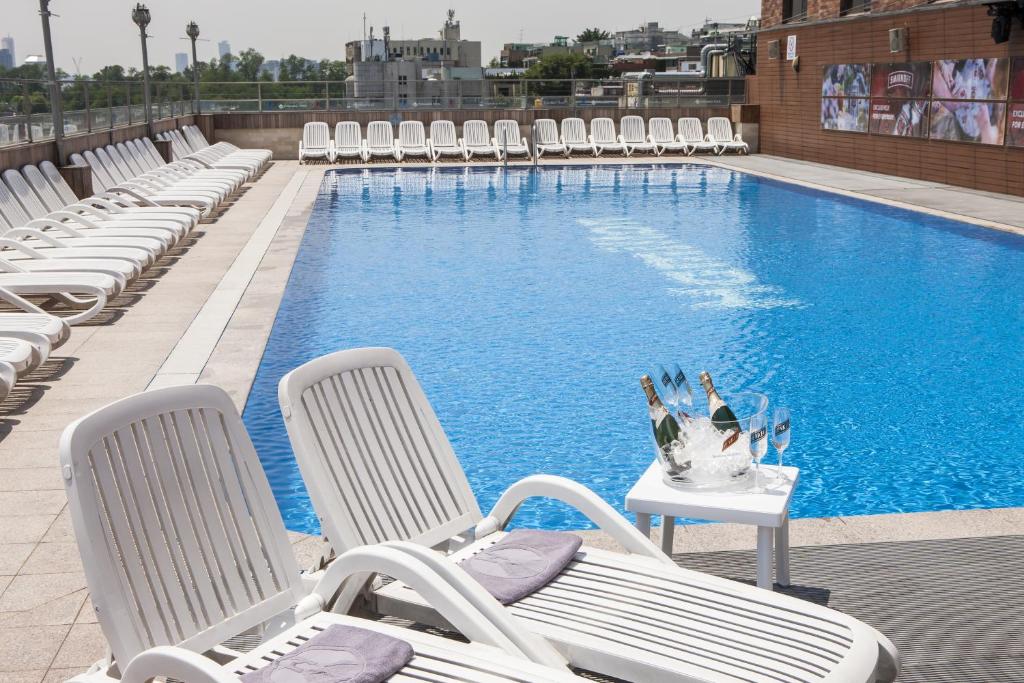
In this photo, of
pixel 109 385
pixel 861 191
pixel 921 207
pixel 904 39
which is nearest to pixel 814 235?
pixel 921 207

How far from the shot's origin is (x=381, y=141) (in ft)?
78.5

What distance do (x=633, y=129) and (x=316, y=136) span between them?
6.99m

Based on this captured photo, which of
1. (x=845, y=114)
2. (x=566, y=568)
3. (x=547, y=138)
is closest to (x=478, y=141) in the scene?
(x=547, y=138)

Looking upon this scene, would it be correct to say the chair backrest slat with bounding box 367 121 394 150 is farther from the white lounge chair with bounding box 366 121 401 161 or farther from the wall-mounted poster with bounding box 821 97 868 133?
the wall-mounted poster with bounding box 821 97 868 133

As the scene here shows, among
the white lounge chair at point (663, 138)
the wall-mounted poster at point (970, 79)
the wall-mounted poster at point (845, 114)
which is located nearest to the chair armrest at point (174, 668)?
the wall-mounted poster at point (970, 79)

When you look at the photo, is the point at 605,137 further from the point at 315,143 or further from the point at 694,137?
the point at 315,143

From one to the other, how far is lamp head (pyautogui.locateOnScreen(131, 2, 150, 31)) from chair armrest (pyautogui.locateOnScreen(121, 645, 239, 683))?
63.5ft

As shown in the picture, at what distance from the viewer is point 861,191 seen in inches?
651

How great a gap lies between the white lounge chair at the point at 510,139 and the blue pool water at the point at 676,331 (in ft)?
27.7

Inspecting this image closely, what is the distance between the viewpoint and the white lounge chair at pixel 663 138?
2433 cm

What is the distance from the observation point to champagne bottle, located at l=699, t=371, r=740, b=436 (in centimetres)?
337

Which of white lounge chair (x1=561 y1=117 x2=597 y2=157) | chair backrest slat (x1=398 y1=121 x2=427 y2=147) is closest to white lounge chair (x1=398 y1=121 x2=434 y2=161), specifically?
chair backrest slat (x1=398 y1=121 x2=427 y2=147)

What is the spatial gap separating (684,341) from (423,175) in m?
13.8

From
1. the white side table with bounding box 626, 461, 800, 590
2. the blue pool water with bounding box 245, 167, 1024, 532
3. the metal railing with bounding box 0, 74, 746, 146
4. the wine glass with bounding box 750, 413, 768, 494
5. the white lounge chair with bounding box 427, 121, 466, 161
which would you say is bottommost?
the blue pool water with bounding box 245, 167, 1024, 532
